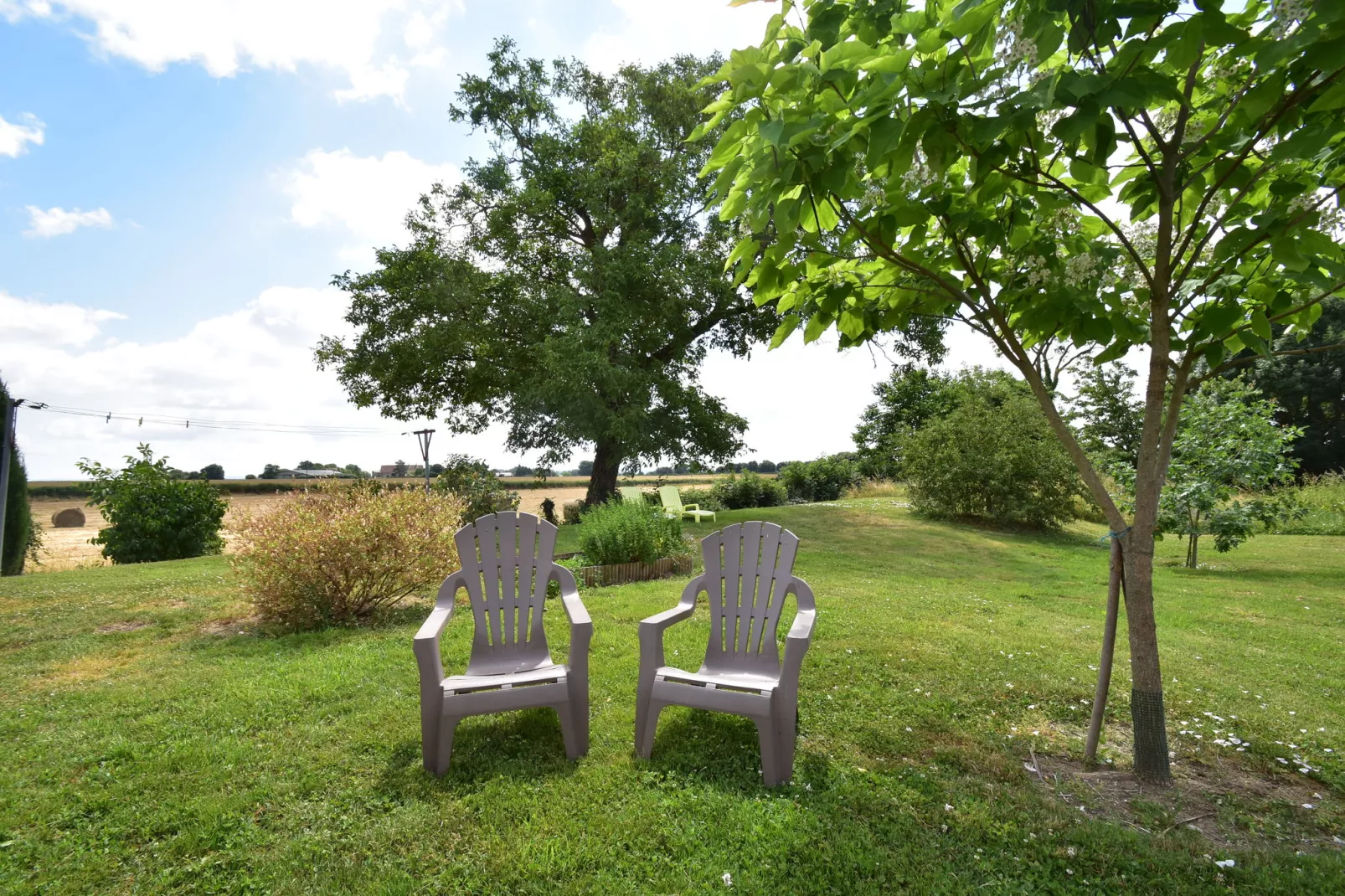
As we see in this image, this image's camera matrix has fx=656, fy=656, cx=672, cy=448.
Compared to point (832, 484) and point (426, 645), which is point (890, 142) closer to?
point (426, 645)

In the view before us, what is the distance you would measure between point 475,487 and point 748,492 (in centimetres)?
872

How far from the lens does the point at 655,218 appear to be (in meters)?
14.9

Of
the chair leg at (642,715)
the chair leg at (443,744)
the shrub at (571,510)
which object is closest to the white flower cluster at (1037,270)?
the chair leg at (642,715)

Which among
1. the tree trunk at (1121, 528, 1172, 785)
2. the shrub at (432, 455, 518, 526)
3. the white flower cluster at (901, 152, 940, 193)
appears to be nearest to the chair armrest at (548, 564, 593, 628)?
the white flower cluster at (901, 152, 940, 193)

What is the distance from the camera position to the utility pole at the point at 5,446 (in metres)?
11.4

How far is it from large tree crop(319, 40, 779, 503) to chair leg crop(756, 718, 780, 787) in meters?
10.1

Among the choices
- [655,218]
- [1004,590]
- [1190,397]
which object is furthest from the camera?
[655,218]

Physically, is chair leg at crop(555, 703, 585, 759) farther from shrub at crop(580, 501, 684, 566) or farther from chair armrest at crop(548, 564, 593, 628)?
shrub at crop(580, 501, 684, 566)

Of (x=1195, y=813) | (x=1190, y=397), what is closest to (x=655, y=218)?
(x=1190, y=397)

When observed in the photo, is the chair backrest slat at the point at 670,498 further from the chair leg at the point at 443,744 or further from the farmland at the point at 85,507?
the chair leg at the point at 443,744

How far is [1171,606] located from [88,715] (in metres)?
9.33

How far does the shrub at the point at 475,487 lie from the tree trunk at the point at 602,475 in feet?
6.33

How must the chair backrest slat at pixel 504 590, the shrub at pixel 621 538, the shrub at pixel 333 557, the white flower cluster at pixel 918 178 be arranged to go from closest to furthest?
the white flower cluster at pixel 918 178
the chair backrest slat at pixel 504 590
the shrub at pixel 333 557
the shrub at pixel 621 538

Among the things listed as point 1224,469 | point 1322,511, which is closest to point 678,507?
point 1224,469
